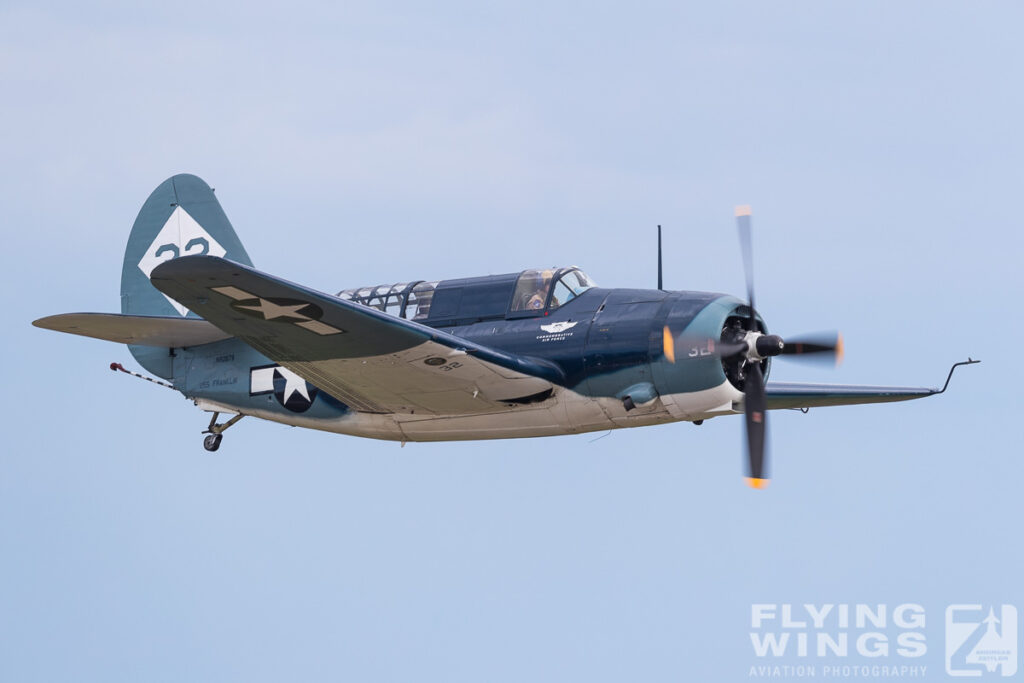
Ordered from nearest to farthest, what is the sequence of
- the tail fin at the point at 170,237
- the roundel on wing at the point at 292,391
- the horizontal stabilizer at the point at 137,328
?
the horizontal stabilizer at the point at 137,328 < the roundel on wing at the point at 292,391 < the tail fin at the point at 170,237

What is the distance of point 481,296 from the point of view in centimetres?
2177

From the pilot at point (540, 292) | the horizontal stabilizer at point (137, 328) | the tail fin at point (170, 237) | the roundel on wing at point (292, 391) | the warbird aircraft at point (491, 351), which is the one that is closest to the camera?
the warbird aircraft at point (491, 351)

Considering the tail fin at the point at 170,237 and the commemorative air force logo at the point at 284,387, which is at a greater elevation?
the tail fin at the point at 170,237

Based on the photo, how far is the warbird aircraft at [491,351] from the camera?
64.2 feet

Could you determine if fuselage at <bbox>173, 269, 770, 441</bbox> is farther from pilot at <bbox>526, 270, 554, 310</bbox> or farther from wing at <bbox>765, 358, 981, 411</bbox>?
wing at <bbox>765, 358, 981, 411</bbox>

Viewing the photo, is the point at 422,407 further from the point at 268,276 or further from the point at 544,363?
the point at 268,276

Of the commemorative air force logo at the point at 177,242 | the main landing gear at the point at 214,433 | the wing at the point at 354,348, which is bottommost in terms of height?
the main landing gear at the point at 214,433

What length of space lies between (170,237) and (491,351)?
7873 millimetres

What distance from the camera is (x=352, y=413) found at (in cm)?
2238

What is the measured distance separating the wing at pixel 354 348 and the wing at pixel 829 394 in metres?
3.64

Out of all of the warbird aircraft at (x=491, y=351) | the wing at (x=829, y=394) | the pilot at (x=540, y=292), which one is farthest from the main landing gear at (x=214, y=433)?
the wing at (x=829, y=394)

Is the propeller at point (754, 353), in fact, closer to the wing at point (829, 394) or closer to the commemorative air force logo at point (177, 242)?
the wing at point (829, 394)

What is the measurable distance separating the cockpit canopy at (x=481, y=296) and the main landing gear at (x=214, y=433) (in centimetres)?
312

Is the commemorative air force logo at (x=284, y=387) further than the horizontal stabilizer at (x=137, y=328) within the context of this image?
Yes
